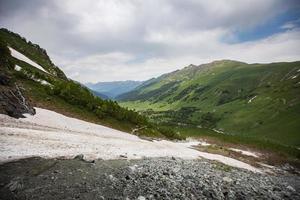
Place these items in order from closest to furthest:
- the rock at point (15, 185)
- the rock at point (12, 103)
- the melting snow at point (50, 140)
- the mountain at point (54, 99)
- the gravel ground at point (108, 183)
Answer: the rock at point (15, 185)
the gravel ground at point (108, 183)
the melting snow at point (50, 140)
the rock at point (12, 103)
the mountain at point (54, 99)

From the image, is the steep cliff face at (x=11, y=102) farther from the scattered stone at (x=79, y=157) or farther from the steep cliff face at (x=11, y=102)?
the scattered stone at (x=79, y=157)

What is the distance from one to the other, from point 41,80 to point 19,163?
33.7 metres

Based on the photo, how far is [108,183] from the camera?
18.6m

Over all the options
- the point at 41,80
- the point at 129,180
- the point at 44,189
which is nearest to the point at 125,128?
the point at 41,80

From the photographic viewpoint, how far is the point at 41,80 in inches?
1993

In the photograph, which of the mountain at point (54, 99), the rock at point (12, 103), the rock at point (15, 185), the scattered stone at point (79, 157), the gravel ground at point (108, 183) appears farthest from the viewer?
the mountain at point (54, 99)

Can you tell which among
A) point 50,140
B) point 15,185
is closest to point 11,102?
point 50,140

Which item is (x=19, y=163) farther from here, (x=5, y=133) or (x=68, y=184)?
(x=5, y=133)

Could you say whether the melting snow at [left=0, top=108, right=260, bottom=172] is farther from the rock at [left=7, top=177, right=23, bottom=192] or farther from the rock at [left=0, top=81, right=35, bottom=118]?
the rock at [left=7, top=177, right=23, bottom=192]

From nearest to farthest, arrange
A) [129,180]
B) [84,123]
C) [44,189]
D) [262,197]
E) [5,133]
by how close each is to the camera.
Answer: [44,189]
[129,180]
[262,197]
[5,133]
[84,123]

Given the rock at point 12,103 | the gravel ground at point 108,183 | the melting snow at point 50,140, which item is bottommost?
the gravel ground at point 108,183

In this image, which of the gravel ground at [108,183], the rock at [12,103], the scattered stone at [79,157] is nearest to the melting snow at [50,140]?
the scattered stone at [79,157]

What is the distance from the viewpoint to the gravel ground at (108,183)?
1622 cm

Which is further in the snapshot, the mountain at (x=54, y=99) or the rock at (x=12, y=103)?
the mountain at (x=54, y=99)
